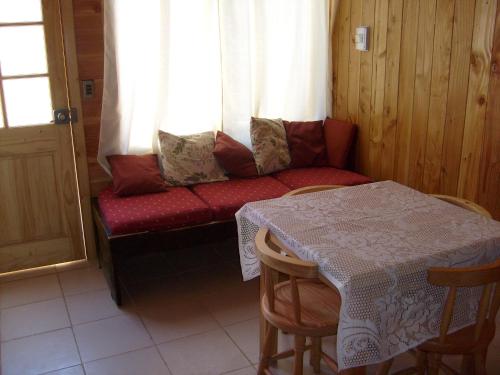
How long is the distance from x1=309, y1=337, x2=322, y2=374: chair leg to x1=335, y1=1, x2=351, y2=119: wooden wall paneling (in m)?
2.05

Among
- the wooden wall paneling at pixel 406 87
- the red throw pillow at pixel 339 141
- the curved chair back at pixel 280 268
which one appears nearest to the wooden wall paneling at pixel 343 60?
the red throw pillow at pixel 339 141

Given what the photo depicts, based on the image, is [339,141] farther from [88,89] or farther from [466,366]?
[466,366]

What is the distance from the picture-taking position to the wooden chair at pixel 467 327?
187 centimetres

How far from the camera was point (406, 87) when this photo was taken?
11.7 ft

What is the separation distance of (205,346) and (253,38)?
215 centimetres

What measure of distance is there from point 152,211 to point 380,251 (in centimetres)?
166

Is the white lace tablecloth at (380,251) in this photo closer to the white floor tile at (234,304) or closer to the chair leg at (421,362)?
the chair leg at (421,362)

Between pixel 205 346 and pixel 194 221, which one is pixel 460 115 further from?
pixel 205 346

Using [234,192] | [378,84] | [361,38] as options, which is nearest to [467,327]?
[234,192]

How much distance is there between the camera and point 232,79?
395 cm

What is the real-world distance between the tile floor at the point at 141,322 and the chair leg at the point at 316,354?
0.13 meters

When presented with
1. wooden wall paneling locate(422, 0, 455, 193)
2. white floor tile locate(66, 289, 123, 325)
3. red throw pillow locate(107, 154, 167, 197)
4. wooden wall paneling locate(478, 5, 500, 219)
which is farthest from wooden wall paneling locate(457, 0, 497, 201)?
white floor tile locate(66, 289, 123, 325)

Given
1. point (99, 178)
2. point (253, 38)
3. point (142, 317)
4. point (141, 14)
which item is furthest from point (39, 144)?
point (253, 38)

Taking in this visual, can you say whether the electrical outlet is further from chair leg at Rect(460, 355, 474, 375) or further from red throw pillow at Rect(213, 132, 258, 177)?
chair leg at Rect(460, 355, 474, 375)
